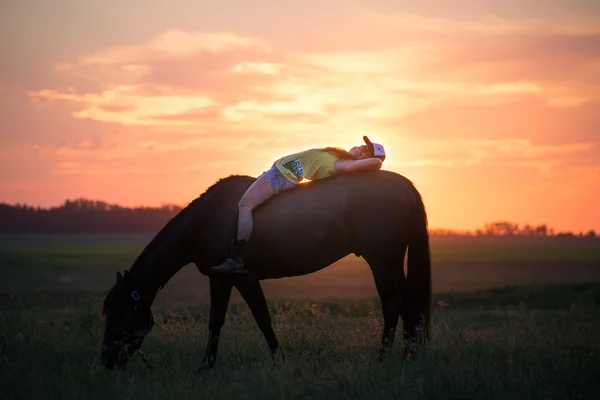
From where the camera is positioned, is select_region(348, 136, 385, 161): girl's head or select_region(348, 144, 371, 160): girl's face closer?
select_region(348, 136, 385, 161): girl's head

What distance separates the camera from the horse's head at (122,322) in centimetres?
797

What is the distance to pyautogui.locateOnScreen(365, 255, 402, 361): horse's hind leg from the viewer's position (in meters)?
8.10

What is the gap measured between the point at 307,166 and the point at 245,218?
1.06 m

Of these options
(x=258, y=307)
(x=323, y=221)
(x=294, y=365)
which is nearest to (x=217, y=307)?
(x=258, y=307)

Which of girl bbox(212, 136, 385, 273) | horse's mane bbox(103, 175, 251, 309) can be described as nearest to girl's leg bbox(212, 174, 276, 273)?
girl bbox(212, 136, 385, 273)

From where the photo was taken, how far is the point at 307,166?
332 inches

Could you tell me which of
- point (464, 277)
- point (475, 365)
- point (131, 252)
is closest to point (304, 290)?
point (464, 277)

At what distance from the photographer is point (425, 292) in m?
8.62

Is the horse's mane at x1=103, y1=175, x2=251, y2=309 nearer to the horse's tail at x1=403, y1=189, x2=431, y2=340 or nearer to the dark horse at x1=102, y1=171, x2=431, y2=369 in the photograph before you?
the dark horse at x1=102, y1=171, x2=431, y2=369

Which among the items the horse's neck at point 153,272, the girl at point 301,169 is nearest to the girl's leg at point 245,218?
the girl at point 301,169

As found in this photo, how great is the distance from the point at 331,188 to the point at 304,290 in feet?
143

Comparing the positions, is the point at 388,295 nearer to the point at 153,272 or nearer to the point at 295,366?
the point at 295,366

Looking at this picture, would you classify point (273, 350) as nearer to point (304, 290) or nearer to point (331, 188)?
point (331, 188)

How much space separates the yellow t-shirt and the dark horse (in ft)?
0.55
